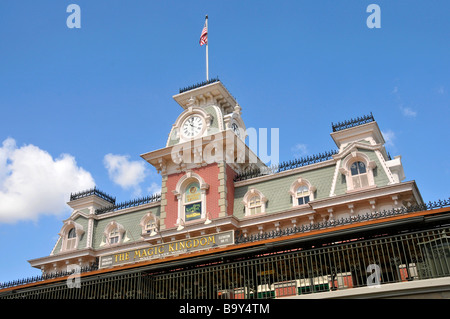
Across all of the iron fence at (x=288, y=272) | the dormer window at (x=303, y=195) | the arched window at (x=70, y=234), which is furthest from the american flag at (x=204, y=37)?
the iron fence at (x=288, y=272)

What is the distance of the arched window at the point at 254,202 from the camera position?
1108 inches

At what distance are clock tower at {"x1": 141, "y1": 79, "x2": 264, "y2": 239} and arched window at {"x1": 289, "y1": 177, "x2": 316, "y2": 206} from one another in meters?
4.16

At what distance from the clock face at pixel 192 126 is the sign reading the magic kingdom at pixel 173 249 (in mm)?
10744

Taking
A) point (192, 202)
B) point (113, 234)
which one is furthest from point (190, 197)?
point (113, 234)

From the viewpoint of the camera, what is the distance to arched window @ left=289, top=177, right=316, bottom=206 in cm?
2684

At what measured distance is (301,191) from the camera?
89.7 feet

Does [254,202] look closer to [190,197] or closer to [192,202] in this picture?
[192,202]

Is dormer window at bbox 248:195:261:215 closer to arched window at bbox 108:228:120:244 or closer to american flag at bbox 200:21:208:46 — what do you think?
arched window at bbox 108:228:120:244

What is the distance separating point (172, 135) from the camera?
32219 millimetres

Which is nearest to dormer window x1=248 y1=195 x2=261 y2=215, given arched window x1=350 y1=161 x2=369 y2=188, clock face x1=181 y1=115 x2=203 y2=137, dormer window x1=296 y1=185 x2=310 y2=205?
dormer window x1=296 y1=185 x2=310 y2=205

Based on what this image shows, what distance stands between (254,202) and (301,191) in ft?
10.4

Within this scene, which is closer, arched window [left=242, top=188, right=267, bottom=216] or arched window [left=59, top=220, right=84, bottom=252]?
arched window [left=242, top=188, right=267, bottom=216]
